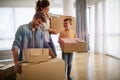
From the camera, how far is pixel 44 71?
1.71 metres

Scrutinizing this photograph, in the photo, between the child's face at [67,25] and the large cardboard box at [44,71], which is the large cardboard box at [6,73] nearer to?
the child's face at [67,25]

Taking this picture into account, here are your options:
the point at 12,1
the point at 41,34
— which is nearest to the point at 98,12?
the point at 12,1

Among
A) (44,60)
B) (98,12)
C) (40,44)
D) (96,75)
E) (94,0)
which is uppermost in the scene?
(94,0)

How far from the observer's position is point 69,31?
2910mm

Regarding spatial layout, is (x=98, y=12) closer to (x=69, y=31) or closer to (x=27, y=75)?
(x=69, y=31)

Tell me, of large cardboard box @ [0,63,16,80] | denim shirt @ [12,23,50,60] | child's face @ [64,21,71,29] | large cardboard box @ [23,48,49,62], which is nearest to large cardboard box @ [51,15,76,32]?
child's face @ [64,21,71,29]

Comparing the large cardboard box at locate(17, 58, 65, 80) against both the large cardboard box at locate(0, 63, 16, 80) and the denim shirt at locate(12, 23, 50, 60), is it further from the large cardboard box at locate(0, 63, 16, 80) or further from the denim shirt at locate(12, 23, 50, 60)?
the large cardboard box at locate(0, 63, 16, 80)

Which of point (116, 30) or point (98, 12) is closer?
point (116, 30)

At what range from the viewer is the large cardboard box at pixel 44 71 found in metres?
1.64

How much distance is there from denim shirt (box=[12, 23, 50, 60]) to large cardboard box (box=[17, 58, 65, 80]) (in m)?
0.30

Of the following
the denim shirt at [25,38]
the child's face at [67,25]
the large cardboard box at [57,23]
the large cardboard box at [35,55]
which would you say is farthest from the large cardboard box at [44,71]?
the child's face at [67,25]

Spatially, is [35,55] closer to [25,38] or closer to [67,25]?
[25,38]

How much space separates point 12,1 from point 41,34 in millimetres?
6258

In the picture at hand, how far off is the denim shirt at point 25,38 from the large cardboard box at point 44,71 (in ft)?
0.97
